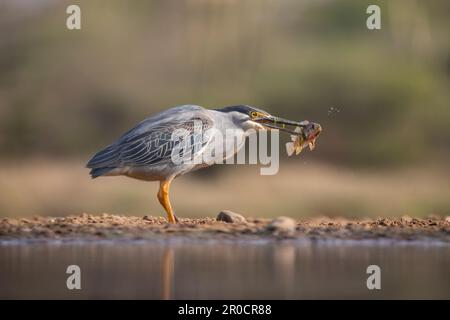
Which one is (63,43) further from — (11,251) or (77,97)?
(11,251)

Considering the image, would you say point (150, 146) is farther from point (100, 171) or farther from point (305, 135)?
point (305, 135)

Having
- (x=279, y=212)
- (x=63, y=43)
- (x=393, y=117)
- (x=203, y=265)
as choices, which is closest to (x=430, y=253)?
Answer: (x=203, y=265)

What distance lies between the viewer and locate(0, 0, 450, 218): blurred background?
2511 cm

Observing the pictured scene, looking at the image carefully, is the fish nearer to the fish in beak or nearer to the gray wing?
the fish in beak

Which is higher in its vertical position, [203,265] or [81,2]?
[81,2]

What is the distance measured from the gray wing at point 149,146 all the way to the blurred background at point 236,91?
26.7 feet

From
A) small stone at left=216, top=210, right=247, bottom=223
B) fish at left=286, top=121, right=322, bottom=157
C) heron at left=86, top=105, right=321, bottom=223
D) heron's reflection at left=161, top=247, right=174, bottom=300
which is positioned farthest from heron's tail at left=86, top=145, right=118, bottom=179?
fish at left=286, top=121, right=322, bottom=157

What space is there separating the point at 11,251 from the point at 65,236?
0.94m

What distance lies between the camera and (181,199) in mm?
24344

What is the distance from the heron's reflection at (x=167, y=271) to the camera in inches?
393

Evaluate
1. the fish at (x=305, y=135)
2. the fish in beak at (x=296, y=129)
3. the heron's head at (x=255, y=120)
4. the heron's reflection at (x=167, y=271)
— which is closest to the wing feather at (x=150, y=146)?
the heron's head at (x=255, y=120)

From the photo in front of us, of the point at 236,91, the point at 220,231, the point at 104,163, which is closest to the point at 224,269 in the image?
the point at 220,231

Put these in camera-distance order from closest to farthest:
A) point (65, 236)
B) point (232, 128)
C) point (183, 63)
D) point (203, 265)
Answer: point (203, 265) < point (65, 236) < point (232, 128) < point (183, 63)

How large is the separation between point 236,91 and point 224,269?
18.5 meters
